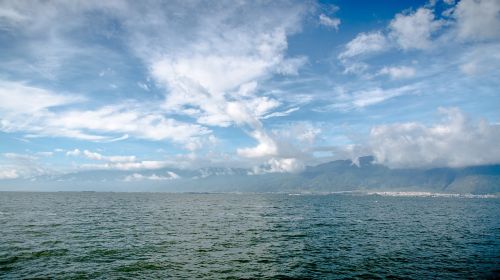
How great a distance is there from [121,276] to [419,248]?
5630 centimetres

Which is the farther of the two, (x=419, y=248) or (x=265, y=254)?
(x=419, y=248)

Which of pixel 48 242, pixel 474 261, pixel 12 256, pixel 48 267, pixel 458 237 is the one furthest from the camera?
pixel 458 237

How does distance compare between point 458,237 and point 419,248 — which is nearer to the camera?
point 419,248

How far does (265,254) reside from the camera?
54250 millimetres

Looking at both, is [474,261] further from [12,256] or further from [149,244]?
[12,256]

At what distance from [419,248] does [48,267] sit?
66.2m

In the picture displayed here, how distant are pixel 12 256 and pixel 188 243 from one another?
95.4ft

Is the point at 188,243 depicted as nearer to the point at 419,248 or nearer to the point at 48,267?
the point at 48,267

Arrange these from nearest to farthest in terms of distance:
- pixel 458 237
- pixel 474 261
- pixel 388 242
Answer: pixel 474 261
pixel 388 242
pixel 458 237

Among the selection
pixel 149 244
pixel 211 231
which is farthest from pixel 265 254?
pixel 211 231

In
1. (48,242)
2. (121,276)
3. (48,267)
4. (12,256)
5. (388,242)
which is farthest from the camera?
(388,242)

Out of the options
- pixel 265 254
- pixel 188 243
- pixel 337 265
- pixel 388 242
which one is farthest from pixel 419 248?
pixel 188 243

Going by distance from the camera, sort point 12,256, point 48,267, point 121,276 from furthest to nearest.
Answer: point 12,256 → point 48,267 → point 121,276

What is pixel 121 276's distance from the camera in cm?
4012
